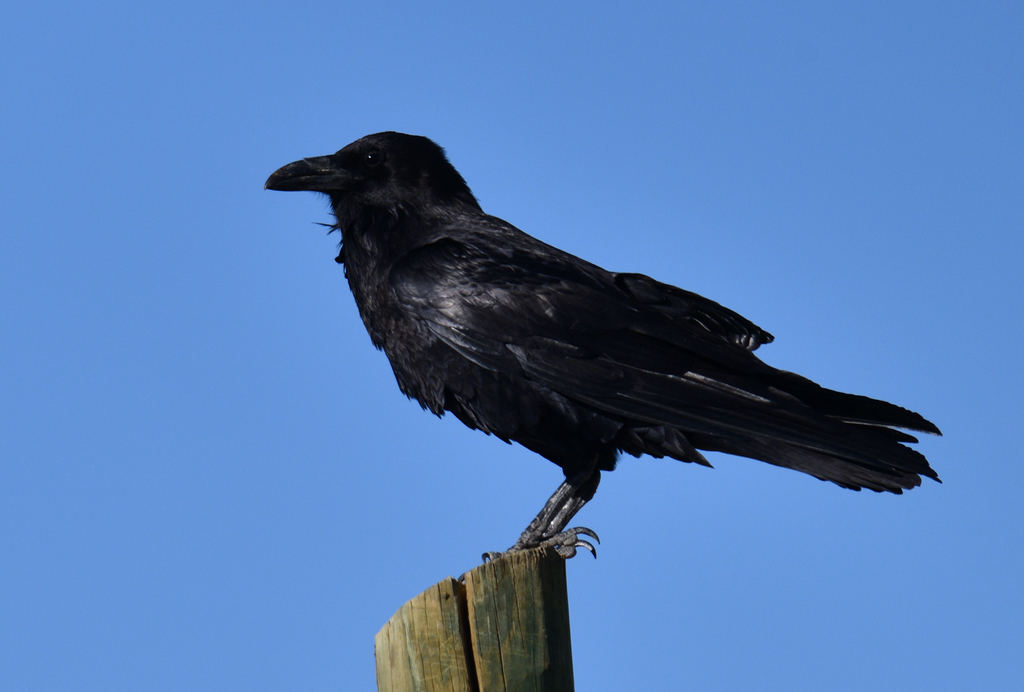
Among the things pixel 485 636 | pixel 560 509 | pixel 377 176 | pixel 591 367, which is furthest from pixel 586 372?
pixel 377 176

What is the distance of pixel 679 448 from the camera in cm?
462

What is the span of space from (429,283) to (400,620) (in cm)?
204

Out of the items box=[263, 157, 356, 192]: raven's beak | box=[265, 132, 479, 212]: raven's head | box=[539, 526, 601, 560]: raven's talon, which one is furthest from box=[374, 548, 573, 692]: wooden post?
box=[263, 157, 356, 192]: raven's beak

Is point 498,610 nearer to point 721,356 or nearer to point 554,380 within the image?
point 554,380

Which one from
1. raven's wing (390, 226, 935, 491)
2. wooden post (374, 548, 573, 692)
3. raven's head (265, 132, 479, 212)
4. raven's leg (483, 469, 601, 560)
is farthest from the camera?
raven's head (265, 132, 479, 212)

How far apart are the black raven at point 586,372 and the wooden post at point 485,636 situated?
1310 mm

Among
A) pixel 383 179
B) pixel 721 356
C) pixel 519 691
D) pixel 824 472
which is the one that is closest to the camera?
pixel 519 691

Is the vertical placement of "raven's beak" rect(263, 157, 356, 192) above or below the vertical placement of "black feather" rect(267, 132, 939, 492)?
above

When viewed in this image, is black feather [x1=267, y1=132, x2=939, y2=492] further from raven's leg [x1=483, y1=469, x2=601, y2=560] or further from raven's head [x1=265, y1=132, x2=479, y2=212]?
raven's head [x1=265, y1=132, x2=479, y2=212]

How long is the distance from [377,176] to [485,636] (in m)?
3.36

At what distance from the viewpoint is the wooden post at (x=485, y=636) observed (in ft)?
10.6

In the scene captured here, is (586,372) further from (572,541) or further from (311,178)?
(311,178)

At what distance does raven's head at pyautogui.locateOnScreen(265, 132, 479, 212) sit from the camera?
590 centimetres

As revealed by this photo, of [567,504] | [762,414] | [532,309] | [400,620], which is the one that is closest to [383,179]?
[532,309]
